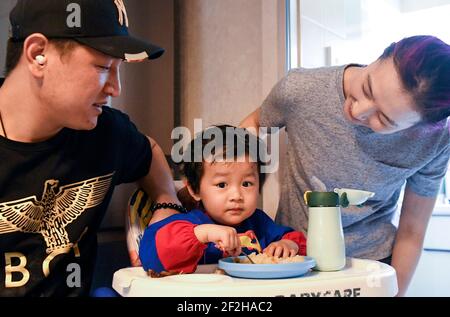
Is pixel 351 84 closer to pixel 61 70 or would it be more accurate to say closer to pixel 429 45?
pixel 429 45

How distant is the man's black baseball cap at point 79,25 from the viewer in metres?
0.92

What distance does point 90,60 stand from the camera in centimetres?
94

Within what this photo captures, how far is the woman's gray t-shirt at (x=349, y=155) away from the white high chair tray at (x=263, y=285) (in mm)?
311

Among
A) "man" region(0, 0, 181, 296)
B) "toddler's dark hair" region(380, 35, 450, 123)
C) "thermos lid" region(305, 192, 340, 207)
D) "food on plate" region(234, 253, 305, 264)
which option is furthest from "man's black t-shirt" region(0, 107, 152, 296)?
"toddler's dark hair" region(380, 35, 450, 123)

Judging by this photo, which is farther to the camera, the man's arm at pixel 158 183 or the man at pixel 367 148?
the man's arm at pixel 158 183

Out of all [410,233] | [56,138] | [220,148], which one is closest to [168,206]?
[220,148]

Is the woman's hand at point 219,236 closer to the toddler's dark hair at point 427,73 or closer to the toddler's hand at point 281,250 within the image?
the toddler's hand at point 281,250

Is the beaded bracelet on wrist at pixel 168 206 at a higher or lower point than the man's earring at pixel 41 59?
lower

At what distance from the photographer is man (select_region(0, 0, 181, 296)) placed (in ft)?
3.05

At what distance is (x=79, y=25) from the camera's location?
3.02ft

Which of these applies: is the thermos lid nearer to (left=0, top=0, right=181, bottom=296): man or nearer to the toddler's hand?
the toddler's hand

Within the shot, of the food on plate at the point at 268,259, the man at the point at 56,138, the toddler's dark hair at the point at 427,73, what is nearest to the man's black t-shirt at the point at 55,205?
the man at the point at 56,138

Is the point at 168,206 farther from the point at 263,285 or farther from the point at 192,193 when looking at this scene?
the point at 263,285
